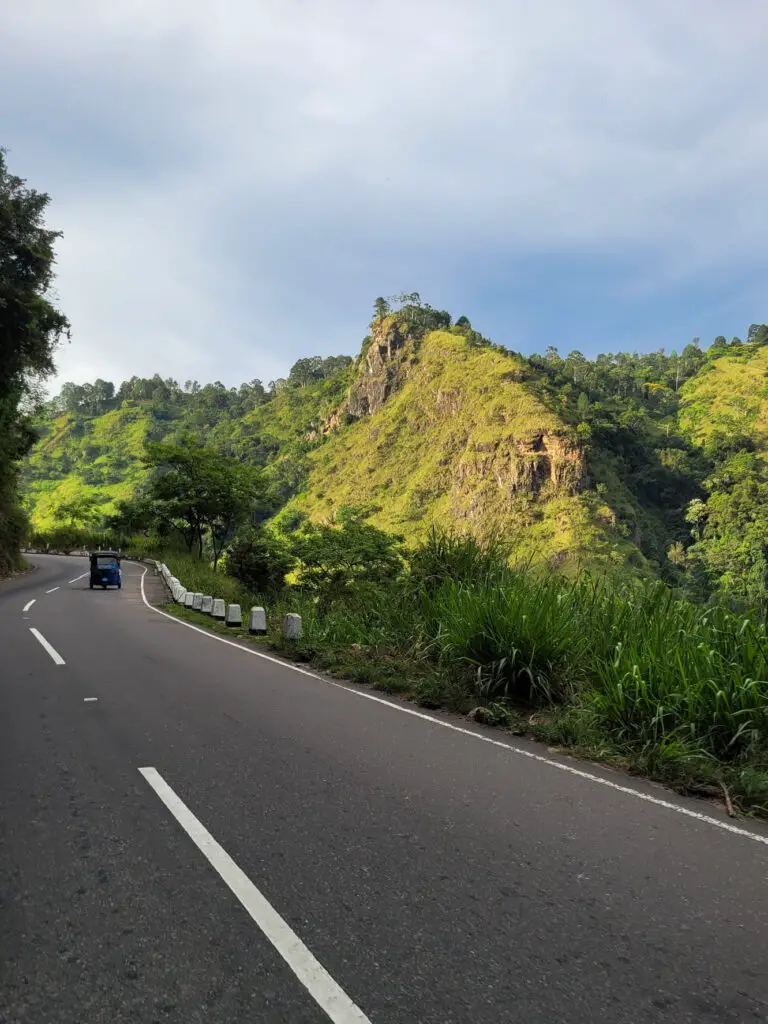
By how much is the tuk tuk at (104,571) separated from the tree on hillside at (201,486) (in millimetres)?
9209

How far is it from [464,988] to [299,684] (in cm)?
679

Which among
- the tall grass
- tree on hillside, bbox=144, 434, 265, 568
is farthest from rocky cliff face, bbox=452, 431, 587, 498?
the tall grass

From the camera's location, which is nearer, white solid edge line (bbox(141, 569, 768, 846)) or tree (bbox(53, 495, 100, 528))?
white solid edge line (bbox(141, 569, 768, 846))

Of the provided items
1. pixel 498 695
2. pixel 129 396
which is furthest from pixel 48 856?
pixel 129 396

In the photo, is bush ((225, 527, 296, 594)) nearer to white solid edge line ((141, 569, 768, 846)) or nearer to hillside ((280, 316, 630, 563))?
white solid edge line ((141, 569, 768, 846))

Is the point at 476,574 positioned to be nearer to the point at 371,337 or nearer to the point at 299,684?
the point at 299,684

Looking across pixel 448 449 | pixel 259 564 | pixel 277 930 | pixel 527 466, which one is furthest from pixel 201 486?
pixel 448 449

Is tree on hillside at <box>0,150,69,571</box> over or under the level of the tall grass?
over

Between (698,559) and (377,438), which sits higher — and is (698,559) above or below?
below

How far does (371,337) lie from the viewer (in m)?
143

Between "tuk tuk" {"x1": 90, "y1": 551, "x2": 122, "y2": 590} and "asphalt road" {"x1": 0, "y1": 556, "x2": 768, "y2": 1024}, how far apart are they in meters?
25.7

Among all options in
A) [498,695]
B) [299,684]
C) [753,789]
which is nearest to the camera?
[753,789]

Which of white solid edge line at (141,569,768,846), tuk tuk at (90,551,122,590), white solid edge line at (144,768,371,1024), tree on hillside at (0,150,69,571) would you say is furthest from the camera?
tuk tuk at (90,551,122,590)

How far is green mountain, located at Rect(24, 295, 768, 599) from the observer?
79312 mm
